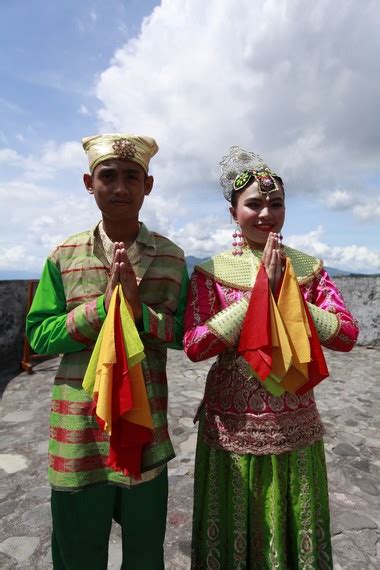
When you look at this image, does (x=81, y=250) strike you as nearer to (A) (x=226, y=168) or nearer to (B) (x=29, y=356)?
(A) (x=226, y=168)

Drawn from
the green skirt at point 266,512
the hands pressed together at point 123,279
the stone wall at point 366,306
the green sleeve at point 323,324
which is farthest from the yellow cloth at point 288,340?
the stone wall at point 366,306

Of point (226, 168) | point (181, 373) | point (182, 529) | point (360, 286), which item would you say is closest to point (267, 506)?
point (182, 529)

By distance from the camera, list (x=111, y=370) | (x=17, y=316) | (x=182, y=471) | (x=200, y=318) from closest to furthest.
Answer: (x=111, y=370) → (x=200, y=318) → (x=182, y=471) → (x=17, y=316)

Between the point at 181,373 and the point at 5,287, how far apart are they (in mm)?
4041

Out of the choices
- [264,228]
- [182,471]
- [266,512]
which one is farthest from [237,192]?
[182,471]

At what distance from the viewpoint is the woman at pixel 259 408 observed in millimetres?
2059

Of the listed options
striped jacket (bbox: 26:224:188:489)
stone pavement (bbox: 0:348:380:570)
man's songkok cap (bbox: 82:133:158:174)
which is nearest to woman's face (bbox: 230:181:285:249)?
striped jacket (bbox: 26:224:188:489)

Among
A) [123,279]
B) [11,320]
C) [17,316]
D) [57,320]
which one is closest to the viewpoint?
[123,279]

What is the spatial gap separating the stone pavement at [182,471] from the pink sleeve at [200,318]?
173 cm

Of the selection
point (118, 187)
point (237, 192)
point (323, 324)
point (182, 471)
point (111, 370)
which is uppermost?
point (237, 192)

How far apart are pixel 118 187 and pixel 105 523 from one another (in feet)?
5.35

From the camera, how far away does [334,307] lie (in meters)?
2.31

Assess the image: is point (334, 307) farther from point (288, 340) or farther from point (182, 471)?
point (182, 471)

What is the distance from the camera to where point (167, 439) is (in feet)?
7.00
